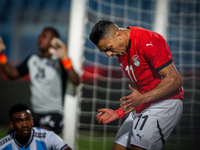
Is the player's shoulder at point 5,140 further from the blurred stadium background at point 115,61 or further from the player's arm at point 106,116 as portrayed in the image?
the player's arm at point 106,116

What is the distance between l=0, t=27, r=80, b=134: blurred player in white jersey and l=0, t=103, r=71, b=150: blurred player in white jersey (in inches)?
27.2

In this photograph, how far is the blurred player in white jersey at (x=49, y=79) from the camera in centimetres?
330

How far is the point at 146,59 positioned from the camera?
6.34ft

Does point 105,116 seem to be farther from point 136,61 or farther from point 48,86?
point 48,86

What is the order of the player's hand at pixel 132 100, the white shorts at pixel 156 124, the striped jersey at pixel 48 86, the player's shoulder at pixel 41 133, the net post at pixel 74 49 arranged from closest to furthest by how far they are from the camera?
1. the player's hand at pixel 132 100
2. the white shorts at pixel 156 124
3. the player's shoulder at pixel 41 133
4. the net post at pixel 74 49
5. the striped jersey at pixel 48 86

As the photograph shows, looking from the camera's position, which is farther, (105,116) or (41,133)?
(41,133)

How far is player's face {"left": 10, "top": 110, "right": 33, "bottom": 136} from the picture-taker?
249 cm

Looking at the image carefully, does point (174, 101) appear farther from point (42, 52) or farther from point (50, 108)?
point (42, 52)

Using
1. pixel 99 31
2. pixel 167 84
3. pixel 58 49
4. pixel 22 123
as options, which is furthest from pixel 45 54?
pixel 167 84

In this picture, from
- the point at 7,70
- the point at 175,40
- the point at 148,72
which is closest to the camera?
the point at 148,72

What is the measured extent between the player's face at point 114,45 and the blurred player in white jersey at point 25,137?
1.10 m

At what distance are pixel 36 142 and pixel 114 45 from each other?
1.34 m

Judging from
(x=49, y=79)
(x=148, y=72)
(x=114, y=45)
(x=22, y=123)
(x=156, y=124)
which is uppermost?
(x=114, y=45)

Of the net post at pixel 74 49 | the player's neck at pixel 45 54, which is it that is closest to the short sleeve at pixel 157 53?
the net post at pixel 74 49
